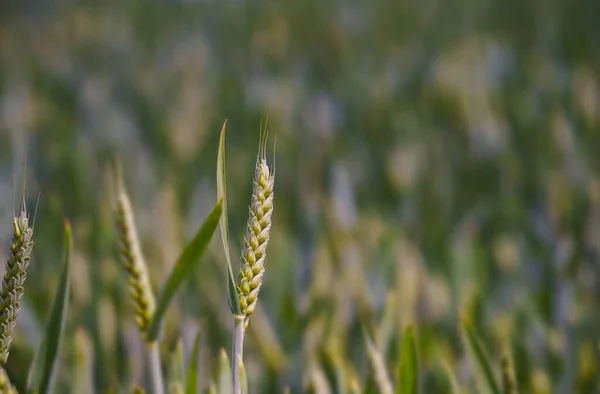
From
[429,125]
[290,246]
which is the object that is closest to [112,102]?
[429,125]

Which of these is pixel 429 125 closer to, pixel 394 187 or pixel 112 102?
pixel 394 187

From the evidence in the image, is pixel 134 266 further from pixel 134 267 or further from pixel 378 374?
pixel 378 374

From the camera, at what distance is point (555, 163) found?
50.9 inches

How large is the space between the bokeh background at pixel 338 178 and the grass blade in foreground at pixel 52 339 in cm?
6

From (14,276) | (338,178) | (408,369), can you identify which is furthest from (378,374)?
(338,178)

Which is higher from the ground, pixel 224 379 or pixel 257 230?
pixel 257 230

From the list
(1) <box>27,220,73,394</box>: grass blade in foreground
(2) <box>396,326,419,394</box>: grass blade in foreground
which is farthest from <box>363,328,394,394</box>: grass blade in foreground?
(1) <box>27,220,73,394</box>: grass blade in foreground

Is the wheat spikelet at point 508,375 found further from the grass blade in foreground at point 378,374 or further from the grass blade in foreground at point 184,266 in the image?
the grass blade in foreground at point 184,266

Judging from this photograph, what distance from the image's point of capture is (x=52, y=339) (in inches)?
18.1

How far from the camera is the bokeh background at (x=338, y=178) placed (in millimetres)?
787

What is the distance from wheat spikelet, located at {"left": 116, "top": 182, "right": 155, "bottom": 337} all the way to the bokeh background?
0.08 metres

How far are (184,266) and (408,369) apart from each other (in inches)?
7.0

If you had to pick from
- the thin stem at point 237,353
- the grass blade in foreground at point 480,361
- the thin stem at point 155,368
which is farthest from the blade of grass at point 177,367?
the grass blade in foreground at point 480,361

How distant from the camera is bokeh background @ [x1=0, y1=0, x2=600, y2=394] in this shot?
787 mm
